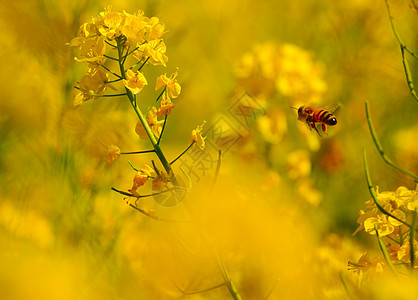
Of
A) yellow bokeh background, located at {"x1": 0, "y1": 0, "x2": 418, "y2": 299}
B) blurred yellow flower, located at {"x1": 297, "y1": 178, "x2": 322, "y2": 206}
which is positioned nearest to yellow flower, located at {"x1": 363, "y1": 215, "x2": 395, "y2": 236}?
yellow bokeh background, located at {"x1": 0, "y1": 0, "x2": 418, "y2": 299}

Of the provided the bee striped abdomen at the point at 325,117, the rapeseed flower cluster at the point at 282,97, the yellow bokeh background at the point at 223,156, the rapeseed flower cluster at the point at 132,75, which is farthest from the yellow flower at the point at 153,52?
the rapeseed flower cluster at the point at 282,97

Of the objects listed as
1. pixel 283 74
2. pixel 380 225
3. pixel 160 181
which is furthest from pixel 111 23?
pixel 283 74

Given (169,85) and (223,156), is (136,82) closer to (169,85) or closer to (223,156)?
(169,85)

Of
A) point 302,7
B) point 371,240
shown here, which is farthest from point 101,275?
point 302,7

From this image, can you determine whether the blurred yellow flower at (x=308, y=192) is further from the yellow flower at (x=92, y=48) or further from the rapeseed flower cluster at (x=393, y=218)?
the yellow flower at (x=92, y=48)

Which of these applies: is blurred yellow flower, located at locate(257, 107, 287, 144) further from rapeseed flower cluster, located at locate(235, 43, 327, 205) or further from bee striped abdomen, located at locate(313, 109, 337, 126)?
bee striped abdomen, located at locate(313, 109, 337, 126)

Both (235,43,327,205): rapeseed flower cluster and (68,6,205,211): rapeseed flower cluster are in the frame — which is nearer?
(68,6,205,211): rapeseed flower cluster
